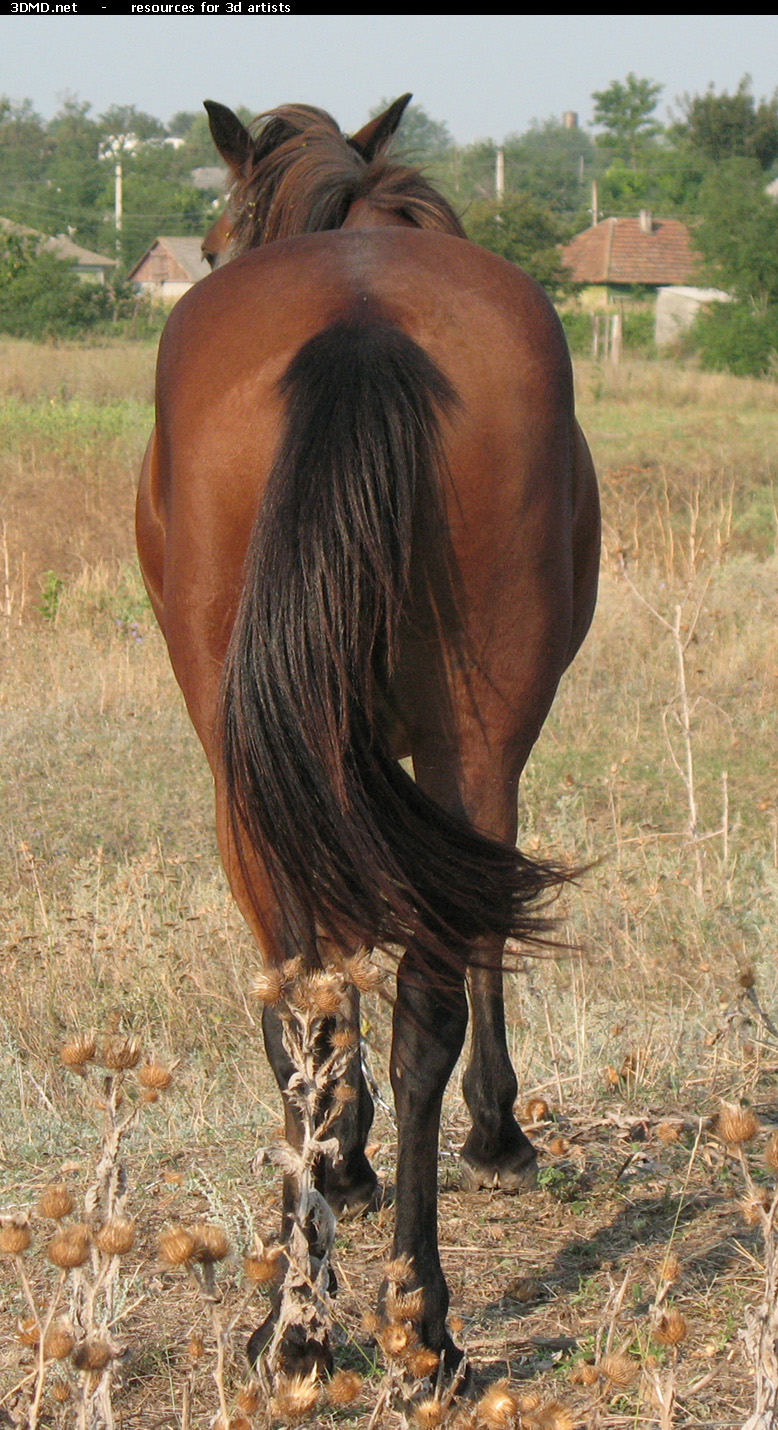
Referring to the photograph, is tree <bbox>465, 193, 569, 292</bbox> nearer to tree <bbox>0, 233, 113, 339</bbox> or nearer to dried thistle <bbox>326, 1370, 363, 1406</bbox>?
tree <bbox>0, 233, 113, 339</bbox>

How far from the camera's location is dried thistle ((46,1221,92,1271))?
4.51 ft

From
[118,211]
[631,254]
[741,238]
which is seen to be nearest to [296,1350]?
[741,238]

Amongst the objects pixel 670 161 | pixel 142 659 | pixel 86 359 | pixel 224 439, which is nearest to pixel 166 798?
pixel 142 659

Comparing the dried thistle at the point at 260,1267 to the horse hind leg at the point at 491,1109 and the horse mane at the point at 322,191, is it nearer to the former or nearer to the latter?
the horse hind leg at the point at 491,1109

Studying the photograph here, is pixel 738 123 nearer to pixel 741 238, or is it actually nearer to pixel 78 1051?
pixel 741 238

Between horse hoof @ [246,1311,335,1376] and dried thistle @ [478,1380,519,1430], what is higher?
dried thistle @ [478,1380,519,1430]

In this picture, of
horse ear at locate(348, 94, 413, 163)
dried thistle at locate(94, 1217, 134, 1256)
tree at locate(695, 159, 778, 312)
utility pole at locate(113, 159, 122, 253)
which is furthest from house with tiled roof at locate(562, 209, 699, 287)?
dried thistle at locate(94, 1217, 134, 1256)

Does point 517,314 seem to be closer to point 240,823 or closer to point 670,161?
point 240,823

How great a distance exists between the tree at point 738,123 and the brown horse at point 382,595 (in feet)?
170

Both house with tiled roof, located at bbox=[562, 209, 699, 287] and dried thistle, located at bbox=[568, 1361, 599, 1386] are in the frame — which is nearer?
dried thistle, located at bbox=[568, 1361, 599, 1386]

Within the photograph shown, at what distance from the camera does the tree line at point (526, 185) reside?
31766mm

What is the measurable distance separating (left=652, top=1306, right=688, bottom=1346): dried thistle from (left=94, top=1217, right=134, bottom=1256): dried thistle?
0.55 m

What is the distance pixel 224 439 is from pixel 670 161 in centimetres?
6725

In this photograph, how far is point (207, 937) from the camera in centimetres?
448
